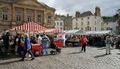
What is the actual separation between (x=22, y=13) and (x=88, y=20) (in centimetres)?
4372

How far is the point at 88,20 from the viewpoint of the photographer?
85.6 m

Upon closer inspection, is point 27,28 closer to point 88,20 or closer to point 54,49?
point 54,49

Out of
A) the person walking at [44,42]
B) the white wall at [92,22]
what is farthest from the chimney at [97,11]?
the person walking at [44,42]

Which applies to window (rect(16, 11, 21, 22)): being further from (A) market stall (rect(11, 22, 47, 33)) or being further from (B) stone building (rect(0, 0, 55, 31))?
(A) market stall (rect(11, 22, 47, 33))

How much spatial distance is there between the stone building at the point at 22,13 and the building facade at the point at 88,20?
115ft

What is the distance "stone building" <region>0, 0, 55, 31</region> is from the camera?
44278 millimetres

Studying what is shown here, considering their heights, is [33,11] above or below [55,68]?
above

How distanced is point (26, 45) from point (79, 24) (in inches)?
2963

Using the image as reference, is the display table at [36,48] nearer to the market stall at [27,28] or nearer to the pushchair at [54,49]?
the pushchair at [54,49]

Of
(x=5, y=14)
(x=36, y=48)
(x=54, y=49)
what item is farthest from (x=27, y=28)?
(x=5, y=14)

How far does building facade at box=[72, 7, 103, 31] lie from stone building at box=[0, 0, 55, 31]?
35129 millimetres

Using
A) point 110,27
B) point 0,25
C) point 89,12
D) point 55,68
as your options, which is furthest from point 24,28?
point 110,27

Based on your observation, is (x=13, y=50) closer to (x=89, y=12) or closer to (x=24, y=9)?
(x=24, y=9)

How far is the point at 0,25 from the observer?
4372 cm
